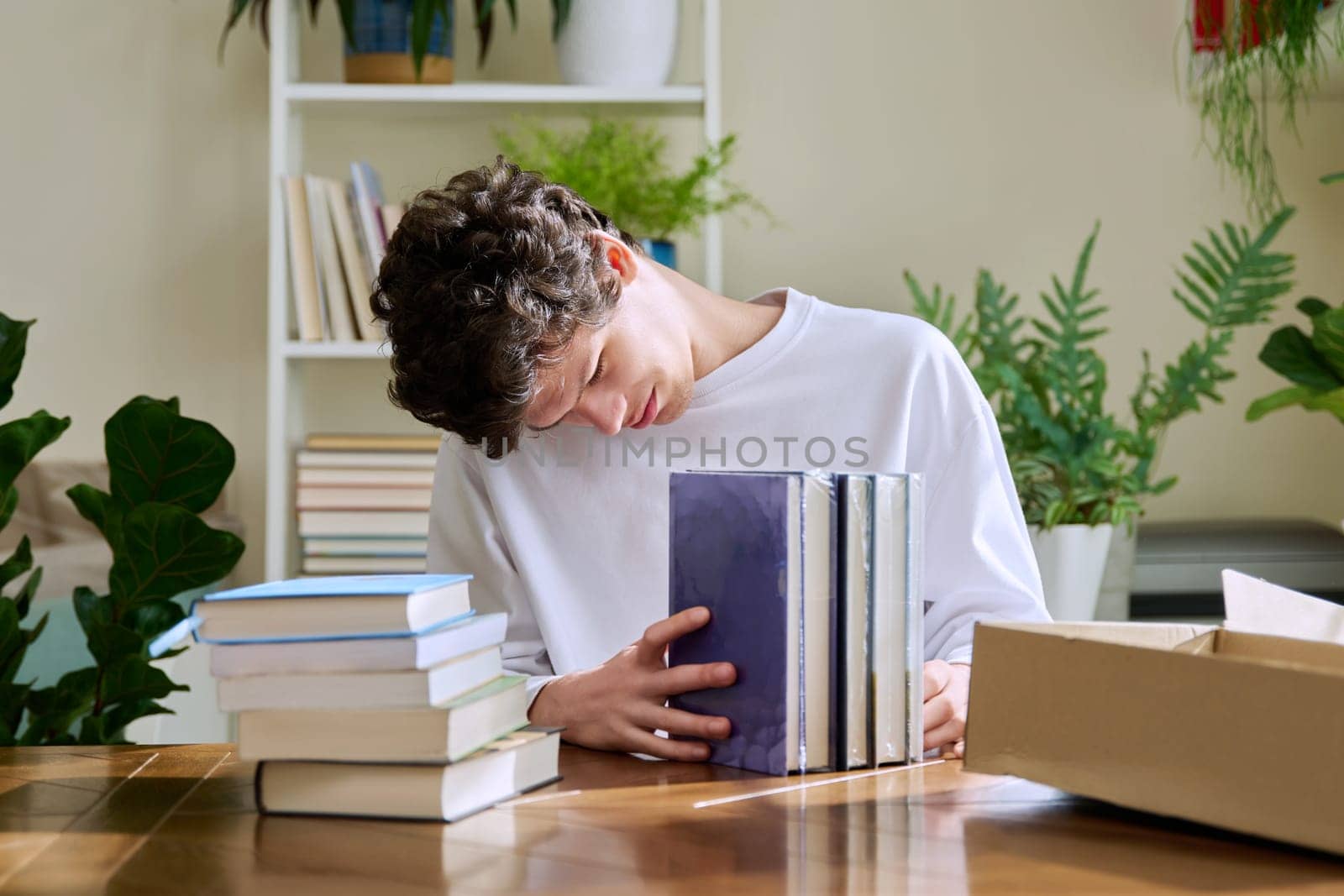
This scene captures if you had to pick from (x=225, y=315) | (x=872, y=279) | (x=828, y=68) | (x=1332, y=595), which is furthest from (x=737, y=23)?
(x=1332, y=595)

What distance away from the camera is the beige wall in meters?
2.60

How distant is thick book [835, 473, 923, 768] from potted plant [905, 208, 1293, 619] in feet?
4.16

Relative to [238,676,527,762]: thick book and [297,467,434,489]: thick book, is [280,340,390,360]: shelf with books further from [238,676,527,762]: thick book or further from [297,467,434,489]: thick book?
[238,676,527,762]: thick book

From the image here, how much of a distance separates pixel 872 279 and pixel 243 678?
6.63 feet

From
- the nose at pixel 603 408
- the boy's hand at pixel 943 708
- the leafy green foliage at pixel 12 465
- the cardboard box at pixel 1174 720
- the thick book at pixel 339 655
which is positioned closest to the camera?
the cardboard box at pixel 1174 720

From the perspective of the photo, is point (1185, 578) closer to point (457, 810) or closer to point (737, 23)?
point (737, 23)

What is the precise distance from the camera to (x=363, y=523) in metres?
2.39

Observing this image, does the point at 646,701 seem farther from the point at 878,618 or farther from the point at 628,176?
the point at 628,176

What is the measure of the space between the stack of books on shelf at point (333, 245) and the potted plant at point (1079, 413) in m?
1.00

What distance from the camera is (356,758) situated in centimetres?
80

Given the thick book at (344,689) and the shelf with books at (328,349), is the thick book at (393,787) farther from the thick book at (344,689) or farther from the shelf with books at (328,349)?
the shelf with books at (328,349)

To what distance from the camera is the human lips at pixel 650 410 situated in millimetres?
1231
